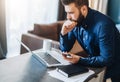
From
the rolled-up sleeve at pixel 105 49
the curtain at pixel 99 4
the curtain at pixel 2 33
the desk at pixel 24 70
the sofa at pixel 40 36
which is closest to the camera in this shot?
the desk at pixel 24 70

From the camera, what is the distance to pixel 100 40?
1660 mm

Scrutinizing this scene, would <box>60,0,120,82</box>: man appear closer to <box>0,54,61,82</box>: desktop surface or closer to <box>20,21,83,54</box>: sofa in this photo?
<box>0,54,61,82</box>: desktop surface

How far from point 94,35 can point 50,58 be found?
0.39 metres

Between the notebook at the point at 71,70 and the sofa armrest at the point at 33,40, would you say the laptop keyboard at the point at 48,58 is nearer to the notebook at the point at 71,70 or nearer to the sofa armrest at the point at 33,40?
the notebook at the point at 71,70

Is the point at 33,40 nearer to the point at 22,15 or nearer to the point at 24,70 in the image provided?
the point at 22,15

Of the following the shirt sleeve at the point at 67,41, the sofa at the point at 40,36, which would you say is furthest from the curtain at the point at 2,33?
→ the shirt sleeve at the point at 67,41

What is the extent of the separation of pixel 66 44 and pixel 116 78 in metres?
0.53

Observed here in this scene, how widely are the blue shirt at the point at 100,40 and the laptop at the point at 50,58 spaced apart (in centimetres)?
17

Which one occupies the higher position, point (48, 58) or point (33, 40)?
point (48, 58)

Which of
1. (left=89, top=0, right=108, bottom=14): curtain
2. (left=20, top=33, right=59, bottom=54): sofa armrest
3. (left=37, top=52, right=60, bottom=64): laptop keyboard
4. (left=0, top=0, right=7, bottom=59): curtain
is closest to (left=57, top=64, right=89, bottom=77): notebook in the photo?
(left=37, top=52, right=60, bottom=64): laptop keyboard

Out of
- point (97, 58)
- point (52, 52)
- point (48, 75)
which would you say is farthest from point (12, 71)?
point (97, 58)

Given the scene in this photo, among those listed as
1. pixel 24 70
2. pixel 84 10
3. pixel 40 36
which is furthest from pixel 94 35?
pixel 40 36

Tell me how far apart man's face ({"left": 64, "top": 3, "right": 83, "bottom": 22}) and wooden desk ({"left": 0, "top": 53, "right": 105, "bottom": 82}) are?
43 centimetres

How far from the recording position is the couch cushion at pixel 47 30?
3207 mm
